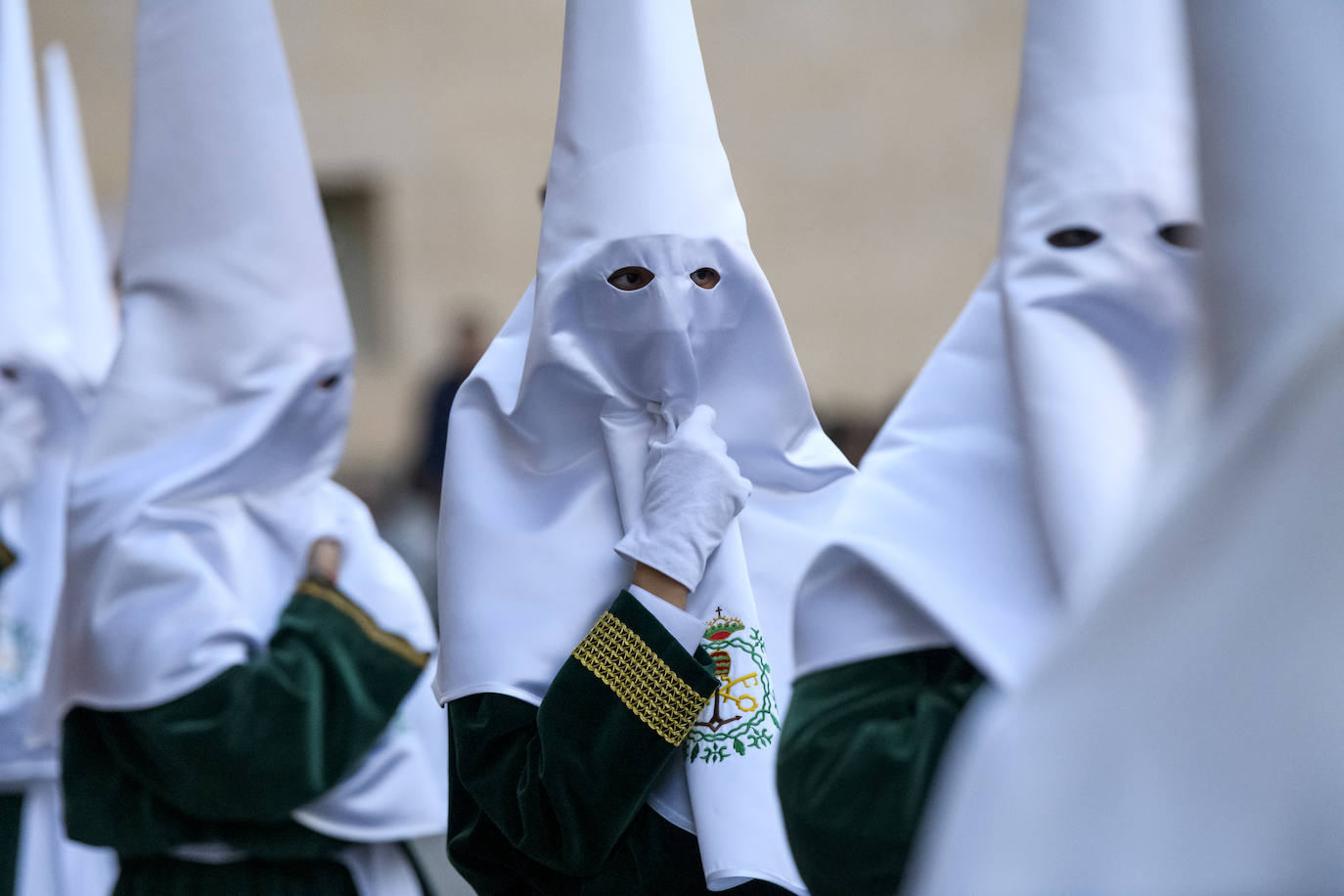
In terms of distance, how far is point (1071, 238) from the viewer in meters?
Result: 1.90

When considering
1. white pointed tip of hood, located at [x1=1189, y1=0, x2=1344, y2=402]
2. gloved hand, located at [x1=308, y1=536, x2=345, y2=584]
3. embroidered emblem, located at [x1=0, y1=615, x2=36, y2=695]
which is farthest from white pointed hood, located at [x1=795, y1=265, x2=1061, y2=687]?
embroidered emblem, located at [x1=0, y1=615, x2=36, y2=695]

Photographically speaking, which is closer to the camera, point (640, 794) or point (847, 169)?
point (640, 794)

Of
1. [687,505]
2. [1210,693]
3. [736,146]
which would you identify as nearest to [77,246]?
[687,505]

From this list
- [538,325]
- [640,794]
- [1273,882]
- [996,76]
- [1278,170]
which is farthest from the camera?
[996,76]

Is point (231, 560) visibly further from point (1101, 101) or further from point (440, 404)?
point (440, 404)

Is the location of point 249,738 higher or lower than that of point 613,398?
lower

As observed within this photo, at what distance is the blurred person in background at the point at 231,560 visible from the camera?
294 cm

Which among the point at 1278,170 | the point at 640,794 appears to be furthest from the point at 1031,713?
the point at 640,794

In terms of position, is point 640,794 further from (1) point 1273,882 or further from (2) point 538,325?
(1) point 1273,882

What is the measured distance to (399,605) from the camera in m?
3.16

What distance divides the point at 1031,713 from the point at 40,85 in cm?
1193

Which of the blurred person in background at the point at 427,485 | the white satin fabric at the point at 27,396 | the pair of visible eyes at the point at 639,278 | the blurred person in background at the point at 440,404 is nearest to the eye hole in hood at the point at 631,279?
the pair of visible eyes at the point at 639,278

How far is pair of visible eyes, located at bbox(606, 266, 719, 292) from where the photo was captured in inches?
92.7

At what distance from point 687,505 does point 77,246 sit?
3.10 m
